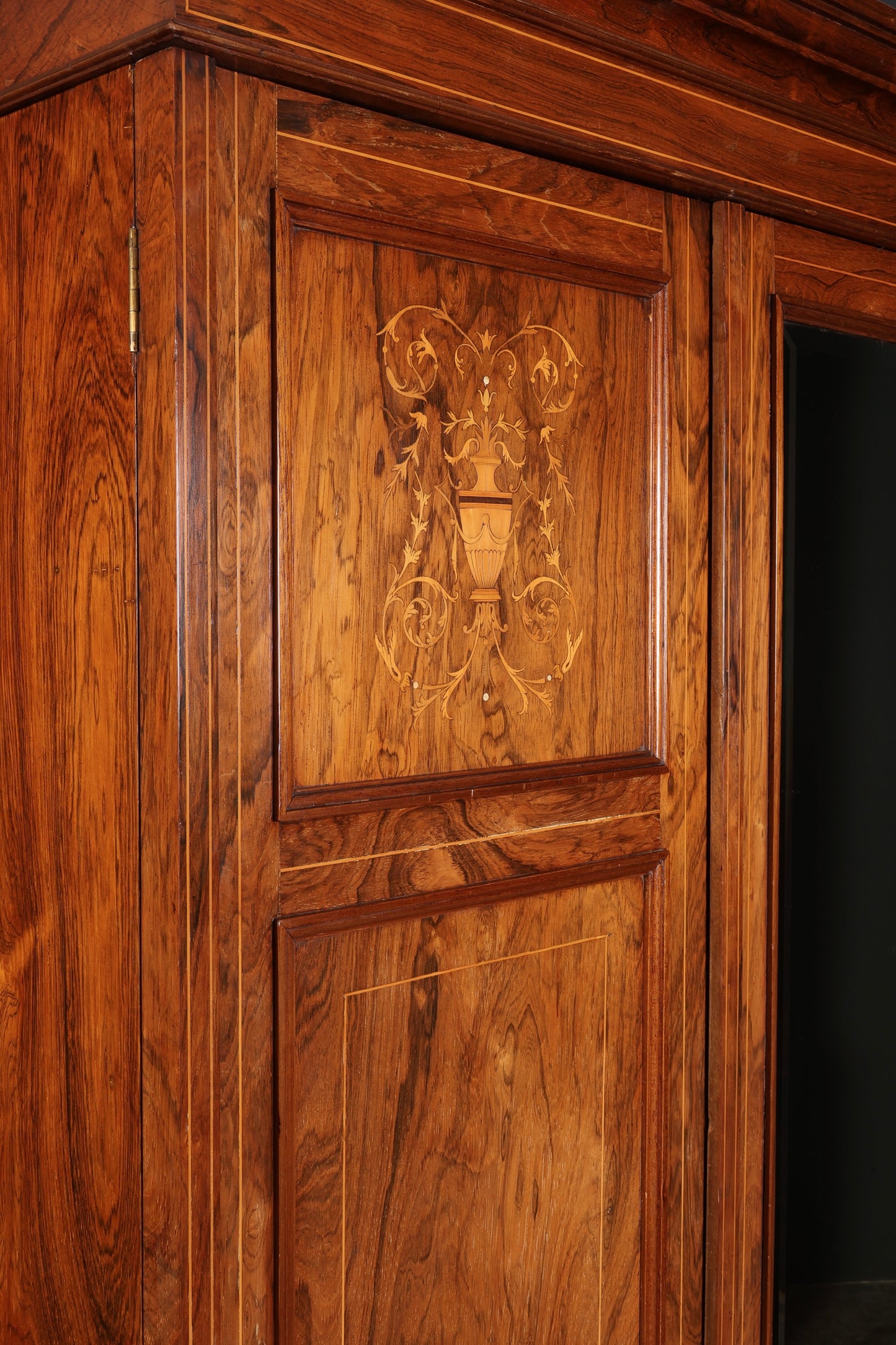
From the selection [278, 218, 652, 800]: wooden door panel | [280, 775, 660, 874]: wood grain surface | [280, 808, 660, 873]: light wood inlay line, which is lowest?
[280, 808, 660, 873]: light wood inlay line

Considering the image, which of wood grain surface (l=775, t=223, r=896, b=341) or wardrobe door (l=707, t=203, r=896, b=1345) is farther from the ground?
wood grain surface (l=775, t=223, r=896, b=341)

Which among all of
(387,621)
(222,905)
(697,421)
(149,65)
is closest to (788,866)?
(697,421)

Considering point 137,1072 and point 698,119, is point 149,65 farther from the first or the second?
point 137,1072

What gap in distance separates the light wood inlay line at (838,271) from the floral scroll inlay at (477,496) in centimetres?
46

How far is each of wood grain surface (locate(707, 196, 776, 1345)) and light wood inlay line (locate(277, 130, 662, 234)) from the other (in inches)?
6.9

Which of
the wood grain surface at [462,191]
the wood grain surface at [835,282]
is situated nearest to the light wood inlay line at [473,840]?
the wood grain surface at [462,191]

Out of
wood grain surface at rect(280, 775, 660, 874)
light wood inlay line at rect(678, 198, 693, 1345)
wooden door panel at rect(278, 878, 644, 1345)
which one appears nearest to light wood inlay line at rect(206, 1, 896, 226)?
light wood inlay line at rect(678, 198, 693, 1345)

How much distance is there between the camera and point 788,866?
1918 millimetres

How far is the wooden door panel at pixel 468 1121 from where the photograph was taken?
141 cm

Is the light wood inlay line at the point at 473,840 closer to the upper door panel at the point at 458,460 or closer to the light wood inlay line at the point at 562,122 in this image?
the upper door panel at the point at 458,460

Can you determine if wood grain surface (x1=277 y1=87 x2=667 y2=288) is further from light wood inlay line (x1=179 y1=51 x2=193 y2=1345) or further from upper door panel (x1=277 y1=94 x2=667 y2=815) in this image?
light wood inlay line (x1=179 y1=51 x2=193 y2=1345)

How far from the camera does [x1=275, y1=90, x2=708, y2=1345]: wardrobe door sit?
1381 mm

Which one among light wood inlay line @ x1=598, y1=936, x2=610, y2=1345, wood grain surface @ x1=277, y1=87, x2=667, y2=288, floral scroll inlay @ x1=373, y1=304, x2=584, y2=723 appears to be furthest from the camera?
light wood inlay line @ x1=598, y1=936, x2=610, y2=1345

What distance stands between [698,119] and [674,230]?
0.13 metres
